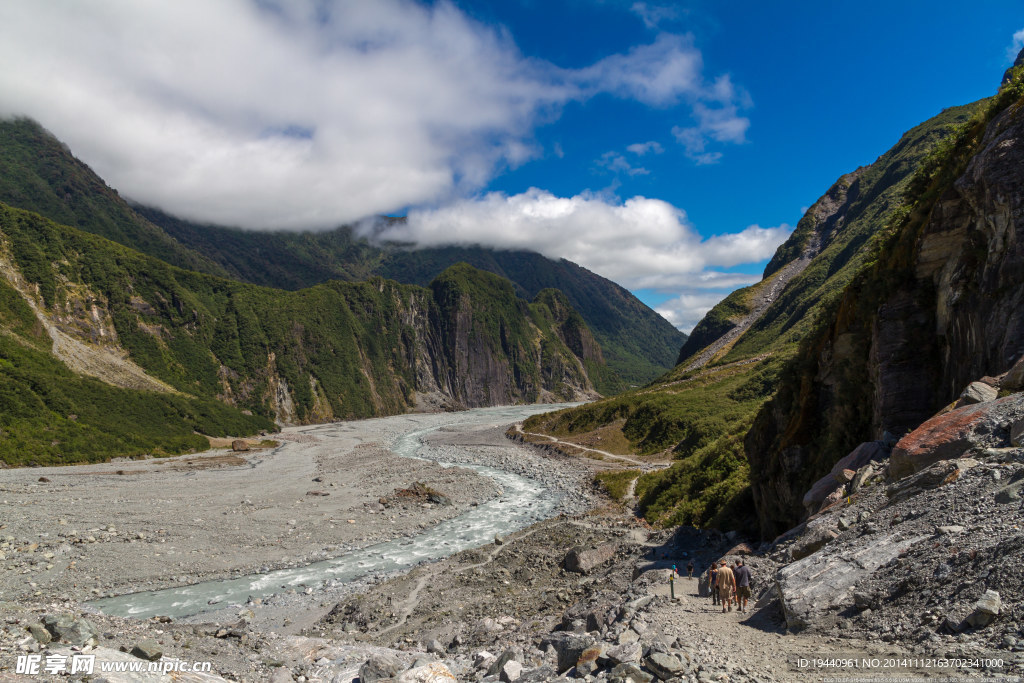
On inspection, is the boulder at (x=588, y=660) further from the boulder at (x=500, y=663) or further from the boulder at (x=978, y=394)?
the boulder at (x=978, y=394)

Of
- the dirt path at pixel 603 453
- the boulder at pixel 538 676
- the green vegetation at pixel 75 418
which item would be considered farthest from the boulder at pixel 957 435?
the green vegetation at pixel 75 418

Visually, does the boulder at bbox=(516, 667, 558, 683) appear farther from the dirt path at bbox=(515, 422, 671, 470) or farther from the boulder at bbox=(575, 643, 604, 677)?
the dirt path at bbox=(515, 422, 671, 470)

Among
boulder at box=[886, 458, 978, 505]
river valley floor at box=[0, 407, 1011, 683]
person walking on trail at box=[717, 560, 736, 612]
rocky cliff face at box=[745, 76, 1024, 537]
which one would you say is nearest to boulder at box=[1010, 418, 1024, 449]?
boulder at box=[886, 458, 978, 505]

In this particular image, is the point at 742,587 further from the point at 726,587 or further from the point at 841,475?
the point at 841,475

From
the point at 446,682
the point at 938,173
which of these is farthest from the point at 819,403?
the point at 446,682

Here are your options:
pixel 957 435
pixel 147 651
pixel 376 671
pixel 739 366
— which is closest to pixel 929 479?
pixel 957 435

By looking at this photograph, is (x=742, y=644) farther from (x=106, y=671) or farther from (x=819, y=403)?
(x=819, y=403)
